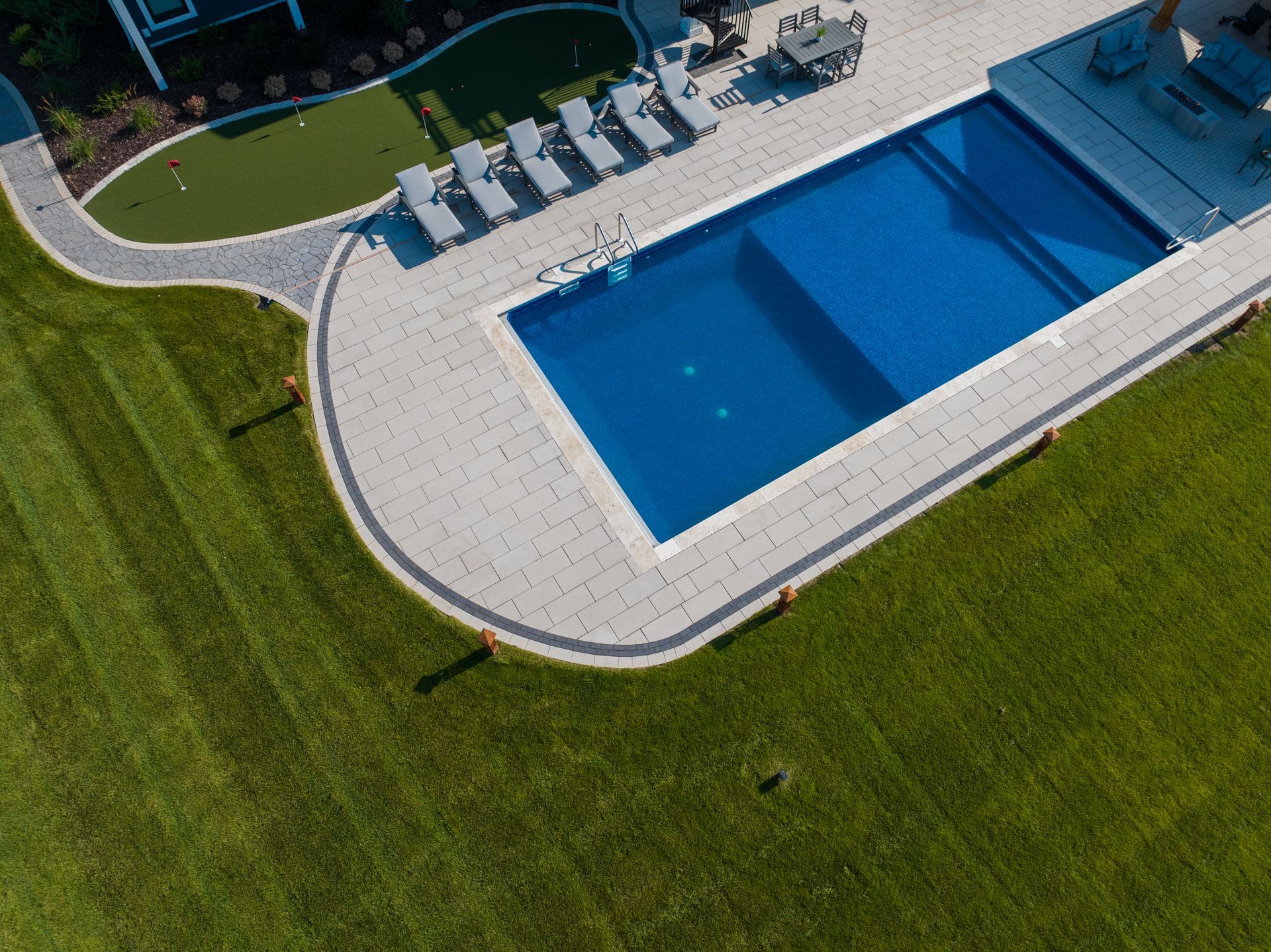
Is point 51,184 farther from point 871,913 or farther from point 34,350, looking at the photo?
point 871,913

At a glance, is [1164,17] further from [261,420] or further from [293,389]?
[261,420]

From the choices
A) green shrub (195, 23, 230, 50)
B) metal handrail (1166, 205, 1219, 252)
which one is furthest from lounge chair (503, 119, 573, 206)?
metal handrail (1166, 205, 1219, 252)

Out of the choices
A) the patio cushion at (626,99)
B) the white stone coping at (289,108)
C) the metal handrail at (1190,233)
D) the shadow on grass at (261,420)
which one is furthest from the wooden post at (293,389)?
the metal handrail at (1190,233)

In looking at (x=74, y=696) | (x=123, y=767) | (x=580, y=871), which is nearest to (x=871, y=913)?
(x=580, y=871)

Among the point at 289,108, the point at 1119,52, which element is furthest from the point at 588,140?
the point at 1119,52

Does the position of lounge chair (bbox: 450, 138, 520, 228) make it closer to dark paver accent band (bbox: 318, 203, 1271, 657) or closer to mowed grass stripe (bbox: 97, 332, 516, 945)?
dark paver accent band (bbox: 318, 203, 1271, 657)
